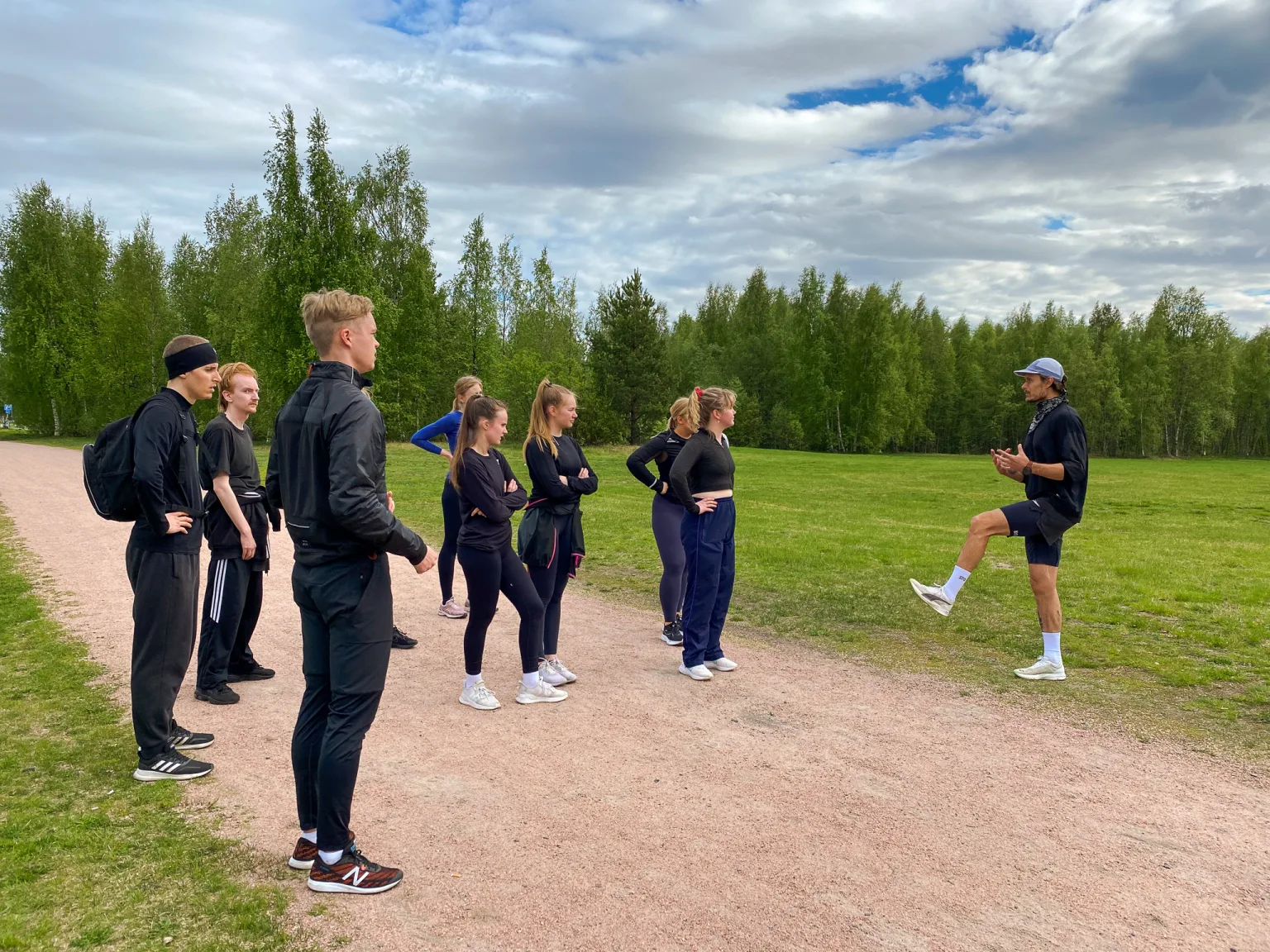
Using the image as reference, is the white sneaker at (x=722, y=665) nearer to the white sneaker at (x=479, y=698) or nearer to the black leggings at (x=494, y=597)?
the black leggings at (x=494, y=597)

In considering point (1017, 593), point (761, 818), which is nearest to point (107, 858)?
point (761, 818)

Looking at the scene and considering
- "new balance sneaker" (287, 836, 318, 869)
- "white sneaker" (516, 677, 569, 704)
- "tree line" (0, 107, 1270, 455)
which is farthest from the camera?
"tree line" (0, 107, 1270, 455)

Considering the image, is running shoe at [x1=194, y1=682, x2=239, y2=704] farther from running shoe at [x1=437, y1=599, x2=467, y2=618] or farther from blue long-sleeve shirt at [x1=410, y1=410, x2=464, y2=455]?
blue long-sleeve shirt at [x1=410, y1=410, x2=464, y2=455]

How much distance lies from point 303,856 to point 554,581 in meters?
2.96

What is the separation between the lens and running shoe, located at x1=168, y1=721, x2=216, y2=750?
4750 millimetres

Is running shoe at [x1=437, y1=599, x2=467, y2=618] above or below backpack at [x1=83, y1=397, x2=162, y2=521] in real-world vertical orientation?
below

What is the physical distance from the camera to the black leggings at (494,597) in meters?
5.48

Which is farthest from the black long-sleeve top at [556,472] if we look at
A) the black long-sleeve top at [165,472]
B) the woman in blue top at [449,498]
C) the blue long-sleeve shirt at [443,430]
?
the black long-sleeve top at [165,472]

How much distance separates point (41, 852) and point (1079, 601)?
9793mm

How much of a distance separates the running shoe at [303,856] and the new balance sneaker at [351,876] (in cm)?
9

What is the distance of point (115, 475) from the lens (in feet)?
14.1

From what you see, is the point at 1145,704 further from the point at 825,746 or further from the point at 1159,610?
the point at 1159,610

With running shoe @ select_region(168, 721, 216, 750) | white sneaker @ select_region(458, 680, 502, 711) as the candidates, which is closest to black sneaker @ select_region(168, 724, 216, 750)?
running shoe @ select_region(168, 721, 216, 750)

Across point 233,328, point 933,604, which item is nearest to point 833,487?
point 933,604
